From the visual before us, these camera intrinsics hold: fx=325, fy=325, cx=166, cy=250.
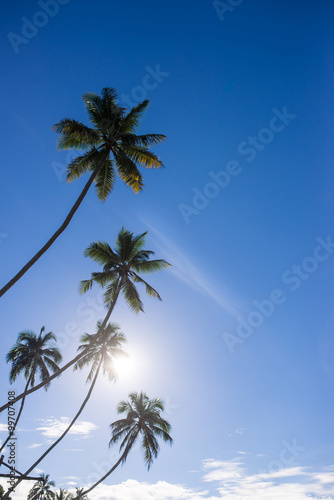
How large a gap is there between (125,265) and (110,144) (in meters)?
7.73

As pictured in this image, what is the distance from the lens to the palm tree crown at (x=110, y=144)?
16719 mm

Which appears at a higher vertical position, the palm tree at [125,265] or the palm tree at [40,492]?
the palm tree at [125,265]

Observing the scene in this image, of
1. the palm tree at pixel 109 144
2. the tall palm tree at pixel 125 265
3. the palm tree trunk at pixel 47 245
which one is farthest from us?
the tall palm tree at pixel 125 265

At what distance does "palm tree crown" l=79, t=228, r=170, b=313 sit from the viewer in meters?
20.7

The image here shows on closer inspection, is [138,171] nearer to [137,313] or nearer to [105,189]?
[105,189]

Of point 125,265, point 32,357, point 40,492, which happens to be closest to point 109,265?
point 125,265

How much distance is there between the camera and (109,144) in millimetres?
16672

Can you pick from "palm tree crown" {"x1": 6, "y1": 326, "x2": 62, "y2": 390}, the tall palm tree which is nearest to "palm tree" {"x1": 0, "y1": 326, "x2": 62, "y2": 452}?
"palm tree crown" {"x1": 6, "y1": 326, "x2": 62, "y2": 390}

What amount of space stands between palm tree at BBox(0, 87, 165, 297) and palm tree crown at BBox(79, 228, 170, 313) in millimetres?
4497

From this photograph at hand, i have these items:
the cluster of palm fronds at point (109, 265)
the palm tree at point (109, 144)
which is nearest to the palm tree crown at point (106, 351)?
the cluster of palm fronds at point (109, 265)

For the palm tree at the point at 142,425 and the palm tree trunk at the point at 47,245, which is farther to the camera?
the palm tree at the point at 142,425

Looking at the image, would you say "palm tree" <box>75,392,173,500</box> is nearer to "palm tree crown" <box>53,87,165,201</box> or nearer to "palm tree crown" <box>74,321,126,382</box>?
"palm tree crown" <box>74,321,126,382</box>

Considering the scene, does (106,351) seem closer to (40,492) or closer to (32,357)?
(32,357)

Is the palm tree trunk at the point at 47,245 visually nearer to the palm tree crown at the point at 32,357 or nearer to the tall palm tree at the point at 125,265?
the tall palm tree at the point at 125,265
